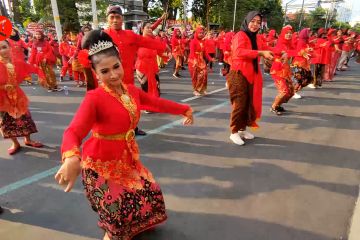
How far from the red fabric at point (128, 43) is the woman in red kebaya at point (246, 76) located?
1.14m

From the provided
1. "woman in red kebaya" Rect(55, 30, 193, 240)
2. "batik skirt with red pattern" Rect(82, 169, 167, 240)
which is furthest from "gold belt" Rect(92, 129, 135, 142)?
"batik skirt with red pattern" Rect(82, 169, 167, 240)

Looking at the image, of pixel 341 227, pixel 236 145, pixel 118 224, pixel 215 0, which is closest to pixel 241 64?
pixel 236 145

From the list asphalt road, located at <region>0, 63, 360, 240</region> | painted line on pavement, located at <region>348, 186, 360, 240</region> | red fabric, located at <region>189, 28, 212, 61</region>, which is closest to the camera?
painted line on pavement, located at <region>348, 186, 360, 240</region>

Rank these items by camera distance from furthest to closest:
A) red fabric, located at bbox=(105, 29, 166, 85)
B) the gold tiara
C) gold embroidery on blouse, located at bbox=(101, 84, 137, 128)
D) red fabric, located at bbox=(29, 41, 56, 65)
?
red fabric, located at bbox=(29, 41, 56, 65)
red fabric, located at bbox=(105, 29, 166, 85)
gold embroidery on blouse, located at bbox=(101, 84, 137, 128)
the gold tiara

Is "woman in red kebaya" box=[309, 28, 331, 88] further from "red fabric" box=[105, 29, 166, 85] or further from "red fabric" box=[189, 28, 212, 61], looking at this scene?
"red fabric" box=[105, 29, 166, 85]

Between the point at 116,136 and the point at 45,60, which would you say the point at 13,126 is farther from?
the point at 45,60

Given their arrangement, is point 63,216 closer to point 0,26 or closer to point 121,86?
point 121,86

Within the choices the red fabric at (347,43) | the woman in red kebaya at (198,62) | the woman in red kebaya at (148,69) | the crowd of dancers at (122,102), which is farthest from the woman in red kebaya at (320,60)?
the woman in red kebaya at (148,69)

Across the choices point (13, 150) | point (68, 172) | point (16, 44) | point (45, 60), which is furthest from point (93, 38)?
point (45, 60)

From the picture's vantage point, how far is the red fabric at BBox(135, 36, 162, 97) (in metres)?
6.68

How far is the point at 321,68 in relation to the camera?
9.73 m

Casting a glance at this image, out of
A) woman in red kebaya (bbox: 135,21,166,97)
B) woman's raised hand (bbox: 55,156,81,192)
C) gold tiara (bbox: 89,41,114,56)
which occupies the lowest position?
woman in red kebaya (bbox: 135,21,166,97)

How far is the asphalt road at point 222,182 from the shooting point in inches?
107

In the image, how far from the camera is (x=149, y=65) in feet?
22.1
